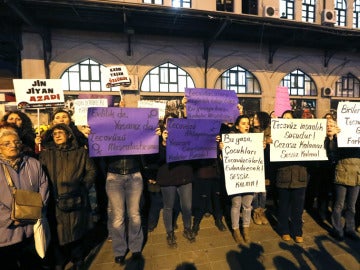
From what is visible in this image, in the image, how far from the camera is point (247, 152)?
346cm

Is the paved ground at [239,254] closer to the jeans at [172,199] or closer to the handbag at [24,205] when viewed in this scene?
the jeans at [172,199]

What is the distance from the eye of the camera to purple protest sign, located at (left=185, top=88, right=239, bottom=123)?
365cm

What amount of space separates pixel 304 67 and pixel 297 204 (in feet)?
37.3

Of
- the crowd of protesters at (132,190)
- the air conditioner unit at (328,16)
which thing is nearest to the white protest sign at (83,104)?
the crowd of protesters at (132,190)

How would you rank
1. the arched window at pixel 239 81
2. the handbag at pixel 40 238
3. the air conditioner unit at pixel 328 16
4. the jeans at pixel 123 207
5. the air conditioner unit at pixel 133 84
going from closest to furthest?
1. the handbag at pixel 40 238
2. the jeans at pixel 123 207
3. the air conditioner unit at pixel 133 84
4. the arched window at pixel 239 81
5. the air conditioner unit at pixel 328 16

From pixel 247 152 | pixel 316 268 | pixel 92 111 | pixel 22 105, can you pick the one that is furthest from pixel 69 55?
pixel 316 268

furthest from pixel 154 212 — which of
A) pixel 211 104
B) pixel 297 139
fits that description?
pixel 297 139

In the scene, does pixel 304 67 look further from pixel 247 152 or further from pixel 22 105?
pixel 22 105

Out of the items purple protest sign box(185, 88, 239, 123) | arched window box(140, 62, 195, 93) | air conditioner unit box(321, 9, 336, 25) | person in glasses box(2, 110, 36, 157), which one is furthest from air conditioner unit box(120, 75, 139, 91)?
air conditioner unit box(321, 9, 336, 25)

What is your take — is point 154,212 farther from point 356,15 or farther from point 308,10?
point 356,15

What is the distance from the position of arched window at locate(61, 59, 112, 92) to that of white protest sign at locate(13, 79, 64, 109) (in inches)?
232

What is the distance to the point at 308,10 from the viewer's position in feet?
44.6

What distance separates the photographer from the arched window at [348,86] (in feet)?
44.7

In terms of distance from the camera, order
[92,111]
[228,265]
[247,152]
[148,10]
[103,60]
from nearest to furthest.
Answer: [92,111]
[228,265]
[247,152]
[148,10]
[103,60]
